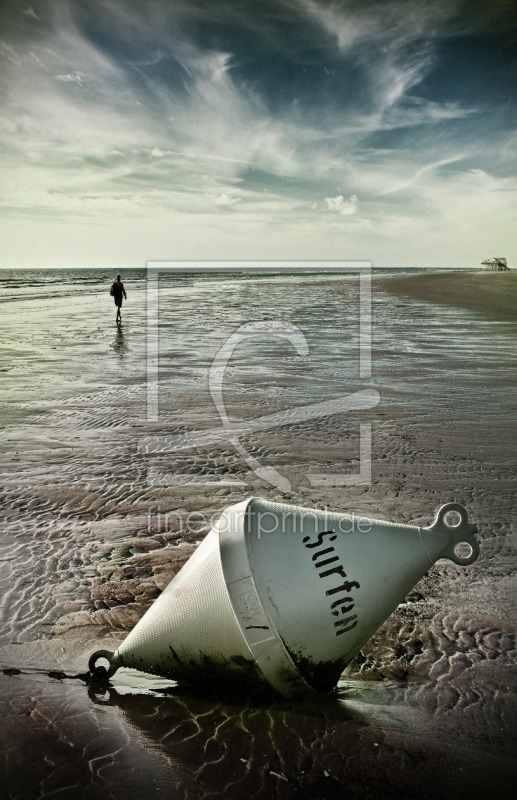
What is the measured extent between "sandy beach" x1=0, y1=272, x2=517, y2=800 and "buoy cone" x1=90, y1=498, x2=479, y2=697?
0.74 feet

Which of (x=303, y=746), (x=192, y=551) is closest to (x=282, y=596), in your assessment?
(x=303, y=746)

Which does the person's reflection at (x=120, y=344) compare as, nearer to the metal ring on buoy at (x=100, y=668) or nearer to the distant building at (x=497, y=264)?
the metal ring on buoy at (x=100, y=668)

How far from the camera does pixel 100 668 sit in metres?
2.89

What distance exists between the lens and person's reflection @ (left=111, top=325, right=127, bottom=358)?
551 inches

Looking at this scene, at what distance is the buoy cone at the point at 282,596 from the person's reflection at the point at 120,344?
36.7 ft

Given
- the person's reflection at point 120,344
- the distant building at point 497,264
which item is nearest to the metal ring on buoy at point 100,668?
the person's reflection at point 120,344

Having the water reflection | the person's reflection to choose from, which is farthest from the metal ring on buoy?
the person's reflection

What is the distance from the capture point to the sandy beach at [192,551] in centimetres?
236

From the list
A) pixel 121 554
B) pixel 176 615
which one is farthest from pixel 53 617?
pixel 176 615

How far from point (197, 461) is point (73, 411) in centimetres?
288

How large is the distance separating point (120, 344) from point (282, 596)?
13.8m

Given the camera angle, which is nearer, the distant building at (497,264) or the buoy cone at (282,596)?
the buoy cone at (282,596)

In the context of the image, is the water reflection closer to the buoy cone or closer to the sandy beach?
the sandy beach

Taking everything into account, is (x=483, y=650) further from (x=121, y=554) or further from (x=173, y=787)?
(x=121, y=554)
